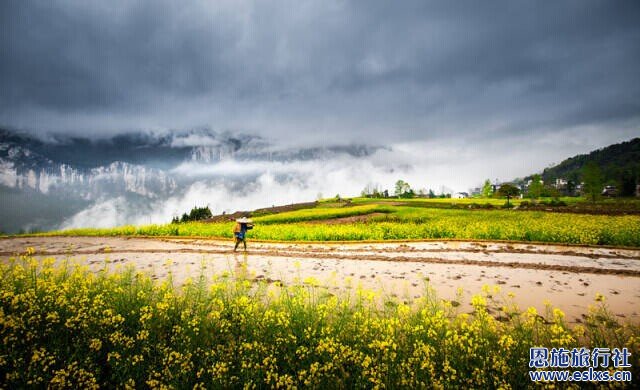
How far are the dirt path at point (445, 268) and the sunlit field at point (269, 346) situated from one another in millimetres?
1696

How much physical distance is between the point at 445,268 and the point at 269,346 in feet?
25.0

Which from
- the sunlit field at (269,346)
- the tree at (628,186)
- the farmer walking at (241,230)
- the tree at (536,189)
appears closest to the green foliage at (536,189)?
the tree at (536,189)

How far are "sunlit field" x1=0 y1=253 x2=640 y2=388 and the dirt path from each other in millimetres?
1696

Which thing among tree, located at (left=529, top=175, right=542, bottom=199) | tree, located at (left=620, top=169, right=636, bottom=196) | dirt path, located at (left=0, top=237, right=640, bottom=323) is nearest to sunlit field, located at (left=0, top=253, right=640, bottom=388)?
dirt path, located at (left=0, top=237, right=640, bottom=323)

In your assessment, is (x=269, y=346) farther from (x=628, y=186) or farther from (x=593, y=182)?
(x=628, y=186)

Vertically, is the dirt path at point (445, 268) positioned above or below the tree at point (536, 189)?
below

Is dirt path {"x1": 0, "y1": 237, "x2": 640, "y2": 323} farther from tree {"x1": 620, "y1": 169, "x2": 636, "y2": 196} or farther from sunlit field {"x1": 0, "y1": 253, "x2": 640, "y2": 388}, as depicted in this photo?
tree {"x1": 620, "y1": 169, "x2": 636, "y2": 196}

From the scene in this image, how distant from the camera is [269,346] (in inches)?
171

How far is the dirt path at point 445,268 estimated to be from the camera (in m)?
7.14

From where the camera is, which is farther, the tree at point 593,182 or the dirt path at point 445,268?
the tree at point 593,182

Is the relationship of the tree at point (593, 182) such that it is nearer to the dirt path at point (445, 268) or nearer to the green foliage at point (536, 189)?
the green foliage at point (536, 189)

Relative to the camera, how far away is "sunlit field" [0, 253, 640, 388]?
144 inches

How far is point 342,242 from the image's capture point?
1631 cm

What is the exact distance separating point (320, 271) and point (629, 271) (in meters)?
10.2
